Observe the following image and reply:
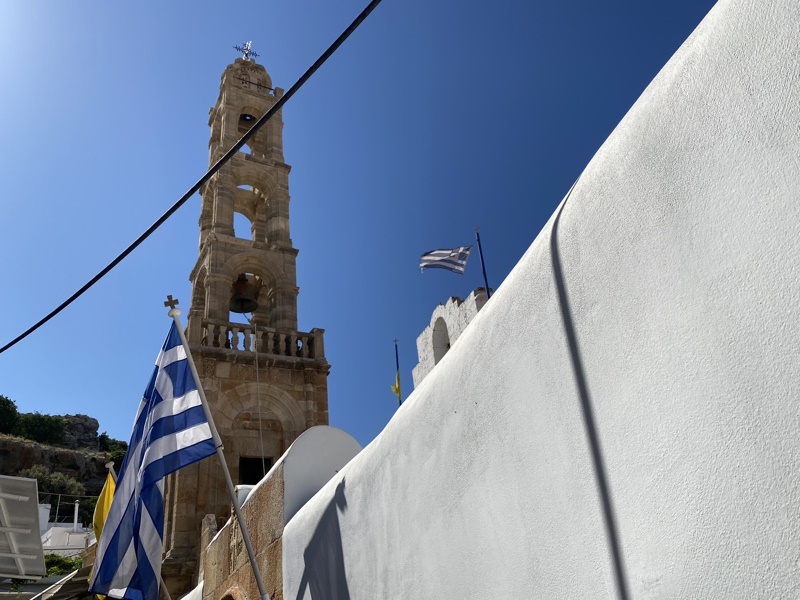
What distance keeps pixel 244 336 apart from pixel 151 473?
8.95 m

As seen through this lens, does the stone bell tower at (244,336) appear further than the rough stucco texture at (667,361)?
Yes

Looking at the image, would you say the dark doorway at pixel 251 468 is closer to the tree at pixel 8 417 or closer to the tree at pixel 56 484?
the tree at pixel 56 484

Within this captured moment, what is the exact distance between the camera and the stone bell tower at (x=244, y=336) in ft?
37.0

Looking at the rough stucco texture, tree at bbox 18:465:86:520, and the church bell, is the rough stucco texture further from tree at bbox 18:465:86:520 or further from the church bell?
tree at bbox 18:465:86:520

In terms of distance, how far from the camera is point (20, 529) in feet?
22.9

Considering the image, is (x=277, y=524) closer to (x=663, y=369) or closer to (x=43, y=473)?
(x=663, y=369)

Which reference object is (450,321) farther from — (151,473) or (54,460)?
(54,460)

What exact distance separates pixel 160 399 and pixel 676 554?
4.32 m

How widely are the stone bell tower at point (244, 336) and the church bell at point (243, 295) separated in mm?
25

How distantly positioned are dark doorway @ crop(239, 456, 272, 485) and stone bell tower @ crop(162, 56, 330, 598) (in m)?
0.02

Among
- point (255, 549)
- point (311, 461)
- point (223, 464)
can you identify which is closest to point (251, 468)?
point (255, 549)

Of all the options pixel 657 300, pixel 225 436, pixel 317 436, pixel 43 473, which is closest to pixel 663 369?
pixel 657 300

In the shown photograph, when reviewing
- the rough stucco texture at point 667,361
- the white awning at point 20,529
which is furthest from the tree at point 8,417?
the rough stucco texture at point 667,361

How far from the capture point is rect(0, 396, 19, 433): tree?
5228 cm
